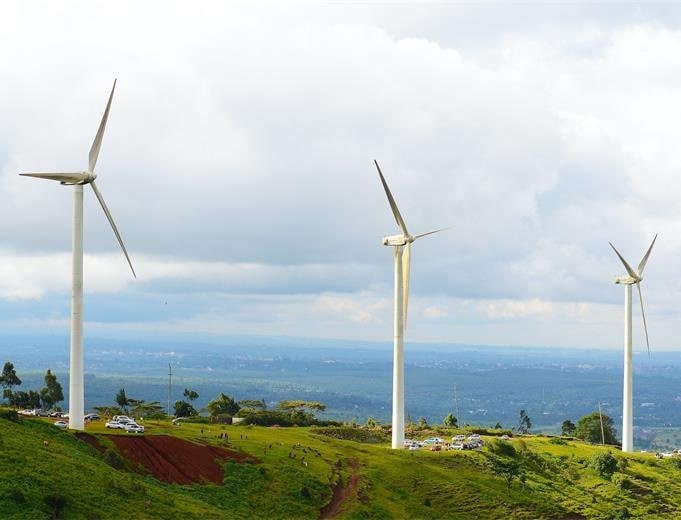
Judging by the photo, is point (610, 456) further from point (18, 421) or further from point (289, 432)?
point (18, 421)

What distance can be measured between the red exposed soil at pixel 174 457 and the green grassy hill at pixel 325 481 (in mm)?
1099

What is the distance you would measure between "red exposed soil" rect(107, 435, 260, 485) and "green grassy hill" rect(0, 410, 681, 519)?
110 centimetres

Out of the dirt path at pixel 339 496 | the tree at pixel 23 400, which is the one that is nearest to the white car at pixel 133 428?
the dirt path at pixel 339 496

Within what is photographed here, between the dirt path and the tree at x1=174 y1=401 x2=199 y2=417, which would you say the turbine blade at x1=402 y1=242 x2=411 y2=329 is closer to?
the dirt path

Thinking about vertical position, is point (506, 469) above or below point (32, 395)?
below

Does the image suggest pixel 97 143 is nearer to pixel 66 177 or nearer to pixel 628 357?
pixel 66 177

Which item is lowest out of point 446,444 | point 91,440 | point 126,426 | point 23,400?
point 446,444

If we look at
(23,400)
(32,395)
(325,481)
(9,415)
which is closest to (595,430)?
(325,481)

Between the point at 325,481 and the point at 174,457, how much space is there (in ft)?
52.0

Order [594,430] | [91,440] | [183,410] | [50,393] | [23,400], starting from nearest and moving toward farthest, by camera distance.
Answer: [91,440] → [183,410] → [23,400] → [50,393] → [594,430]

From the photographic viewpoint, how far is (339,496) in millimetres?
91125

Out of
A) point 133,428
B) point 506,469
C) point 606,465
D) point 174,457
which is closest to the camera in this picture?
point 174,457

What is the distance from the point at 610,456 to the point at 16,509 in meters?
77.6

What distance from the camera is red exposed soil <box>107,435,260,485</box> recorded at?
85.9m
